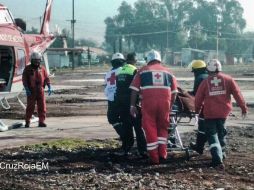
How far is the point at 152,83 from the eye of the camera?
32.0ft

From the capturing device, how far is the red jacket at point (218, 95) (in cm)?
977

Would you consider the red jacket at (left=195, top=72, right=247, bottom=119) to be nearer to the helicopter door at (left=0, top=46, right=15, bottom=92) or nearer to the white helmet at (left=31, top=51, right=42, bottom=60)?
the white helmet at (left=31, top=51, right=42, bottom=60)

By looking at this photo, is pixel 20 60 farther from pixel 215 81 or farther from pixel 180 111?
pixel 215 81

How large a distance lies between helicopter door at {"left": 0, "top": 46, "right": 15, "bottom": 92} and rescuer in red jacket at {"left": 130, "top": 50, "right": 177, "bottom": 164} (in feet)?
22.6

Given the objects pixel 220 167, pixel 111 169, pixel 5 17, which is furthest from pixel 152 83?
pixel 5 17

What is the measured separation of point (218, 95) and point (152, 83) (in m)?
1.24

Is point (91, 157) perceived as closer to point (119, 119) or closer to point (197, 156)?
point (119, 119)

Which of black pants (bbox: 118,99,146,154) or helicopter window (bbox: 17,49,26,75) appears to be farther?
helicopter window (bbox: 17,49,26,75)

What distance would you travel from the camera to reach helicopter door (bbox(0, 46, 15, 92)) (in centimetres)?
1567

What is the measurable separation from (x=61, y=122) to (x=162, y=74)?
6.76 meters

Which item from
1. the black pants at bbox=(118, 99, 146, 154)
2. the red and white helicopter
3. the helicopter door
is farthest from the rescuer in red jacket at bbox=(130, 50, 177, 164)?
the helicopter door

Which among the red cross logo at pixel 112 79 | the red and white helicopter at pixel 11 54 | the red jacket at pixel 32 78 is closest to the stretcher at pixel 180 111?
the red cross logo at pixel 112 79

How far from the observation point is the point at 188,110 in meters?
10.5

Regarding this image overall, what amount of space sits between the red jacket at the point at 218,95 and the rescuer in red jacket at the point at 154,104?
2.17ft
